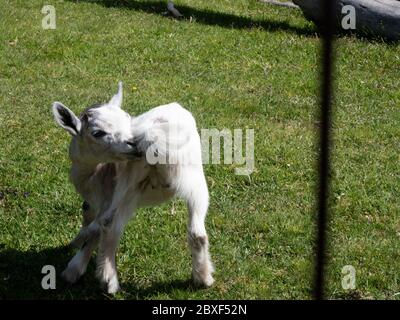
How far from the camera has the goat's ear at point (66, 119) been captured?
200 inches

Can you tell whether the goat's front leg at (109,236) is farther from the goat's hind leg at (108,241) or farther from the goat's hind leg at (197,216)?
the goat's hind leg at (197,216)

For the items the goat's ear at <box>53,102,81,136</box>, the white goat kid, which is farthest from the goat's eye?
the goat's ear at <box>53,102,81,136</box>

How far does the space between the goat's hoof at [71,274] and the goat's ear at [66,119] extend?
0.96 metres

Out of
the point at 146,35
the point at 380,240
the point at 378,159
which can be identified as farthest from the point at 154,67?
the point at 380,240

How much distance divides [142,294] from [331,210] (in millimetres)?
2042

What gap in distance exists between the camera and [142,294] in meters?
5.23

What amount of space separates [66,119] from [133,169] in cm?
60

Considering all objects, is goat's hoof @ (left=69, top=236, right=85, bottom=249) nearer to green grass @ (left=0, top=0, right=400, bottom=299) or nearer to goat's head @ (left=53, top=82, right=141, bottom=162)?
green grass @ (left=0, top=0, right=400, bottom=299)

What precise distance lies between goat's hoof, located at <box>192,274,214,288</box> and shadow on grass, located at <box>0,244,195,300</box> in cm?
6

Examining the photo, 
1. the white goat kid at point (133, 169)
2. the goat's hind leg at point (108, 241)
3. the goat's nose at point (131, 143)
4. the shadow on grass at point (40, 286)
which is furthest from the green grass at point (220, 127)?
the goat's nose at point (131, 143)

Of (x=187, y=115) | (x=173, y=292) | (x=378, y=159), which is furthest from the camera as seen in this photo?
(x=378, y=159)

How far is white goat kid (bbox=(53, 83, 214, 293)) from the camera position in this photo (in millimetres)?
4758

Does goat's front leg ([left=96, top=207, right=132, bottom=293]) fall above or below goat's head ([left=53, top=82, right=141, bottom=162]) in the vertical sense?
below

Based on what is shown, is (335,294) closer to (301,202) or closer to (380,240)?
(380,240)
